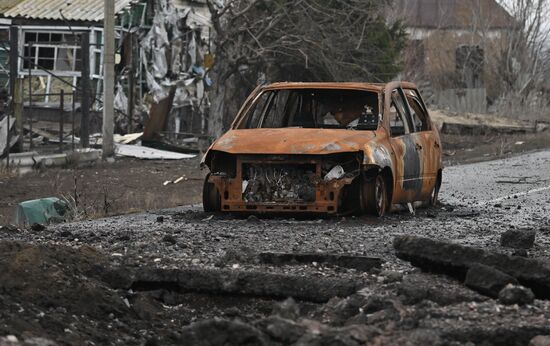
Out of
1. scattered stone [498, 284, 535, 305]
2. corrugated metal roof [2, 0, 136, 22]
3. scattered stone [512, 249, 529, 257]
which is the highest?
corrugated metal roof [2, 0, 136, 22]

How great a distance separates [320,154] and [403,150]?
5.08 feet

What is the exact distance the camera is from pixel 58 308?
22.0 feet

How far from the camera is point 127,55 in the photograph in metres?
37.5

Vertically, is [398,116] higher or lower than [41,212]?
higher

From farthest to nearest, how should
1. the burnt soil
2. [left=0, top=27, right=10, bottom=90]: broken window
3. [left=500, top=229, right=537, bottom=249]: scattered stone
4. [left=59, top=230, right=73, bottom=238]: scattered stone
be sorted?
[left=0, top=27, right=10, bottom=90]: broken window, [left=59, top=230, right=73, bottom=238]: scattered stone, [left=500, top=229, right=537, bottom=249]: scattered stone, the burnt soil

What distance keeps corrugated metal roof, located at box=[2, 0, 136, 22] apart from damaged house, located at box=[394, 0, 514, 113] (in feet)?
66.9

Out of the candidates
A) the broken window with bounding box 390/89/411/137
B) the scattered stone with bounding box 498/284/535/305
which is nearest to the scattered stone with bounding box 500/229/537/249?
the scattered stone with bounding box 498/284/535/305

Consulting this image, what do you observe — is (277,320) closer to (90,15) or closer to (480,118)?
(90,15)

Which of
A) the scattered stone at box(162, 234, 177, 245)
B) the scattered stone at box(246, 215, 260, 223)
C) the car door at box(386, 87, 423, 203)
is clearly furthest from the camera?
the car door at box(386, 87, 423, 203)

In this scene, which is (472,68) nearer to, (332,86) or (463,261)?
(332,86)

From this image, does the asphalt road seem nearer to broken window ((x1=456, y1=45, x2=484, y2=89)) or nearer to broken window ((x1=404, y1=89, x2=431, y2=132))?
broken window ((x1=404, y1=89, x2=431, y2=132))

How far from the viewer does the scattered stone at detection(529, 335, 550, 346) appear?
5688mm

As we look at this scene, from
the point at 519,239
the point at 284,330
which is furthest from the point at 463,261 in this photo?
the point at 519,239

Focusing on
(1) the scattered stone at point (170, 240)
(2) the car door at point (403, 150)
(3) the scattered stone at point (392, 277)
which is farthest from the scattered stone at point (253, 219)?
(3) the scattered stone at point (392, 277)
